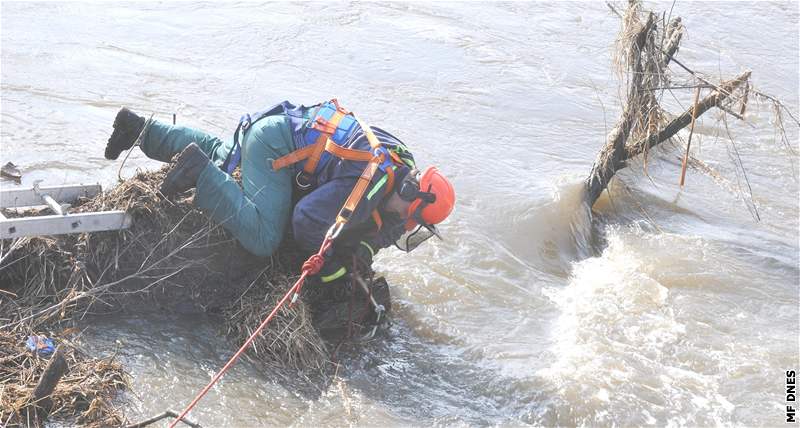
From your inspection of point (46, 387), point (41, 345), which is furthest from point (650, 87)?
point (46, 387)

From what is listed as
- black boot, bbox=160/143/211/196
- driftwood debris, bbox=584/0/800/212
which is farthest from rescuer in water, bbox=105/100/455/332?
driftwood debris, bbox=584/0/800/212

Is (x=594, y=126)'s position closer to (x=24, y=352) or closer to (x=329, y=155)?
(x=329, y=155)

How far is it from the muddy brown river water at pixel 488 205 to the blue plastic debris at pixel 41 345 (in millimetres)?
374

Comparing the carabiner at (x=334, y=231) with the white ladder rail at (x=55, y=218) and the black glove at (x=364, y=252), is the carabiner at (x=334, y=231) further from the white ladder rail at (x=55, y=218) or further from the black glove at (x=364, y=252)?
the white ladder rail at (x=55, y=218)

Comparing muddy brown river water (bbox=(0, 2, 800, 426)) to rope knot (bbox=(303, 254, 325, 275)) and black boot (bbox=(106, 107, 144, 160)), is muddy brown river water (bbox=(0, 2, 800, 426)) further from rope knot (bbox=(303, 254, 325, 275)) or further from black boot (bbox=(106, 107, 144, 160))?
black boot (bbox=(106, 107, 144, 160))

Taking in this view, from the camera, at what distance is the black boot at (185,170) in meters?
4.77

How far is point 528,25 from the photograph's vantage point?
45.7ft

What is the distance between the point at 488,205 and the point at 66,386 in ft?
15.0

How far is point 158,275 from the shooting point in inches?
201

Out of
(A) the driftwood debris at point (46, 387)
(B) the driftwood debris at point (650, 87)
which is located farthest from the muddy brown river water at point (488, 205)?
(B) the driftwood debris at point (650, 87)

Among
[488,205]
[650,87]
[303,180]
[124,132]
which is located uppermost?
[650,87]

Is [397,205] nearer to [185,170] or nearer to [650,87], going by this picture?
[185,170]

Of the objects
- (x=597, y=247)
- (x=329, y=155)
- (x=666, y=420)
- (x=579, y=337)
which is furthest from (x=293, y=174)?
(x=597, y=247)

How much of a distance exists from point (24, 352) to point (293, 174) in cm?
189
